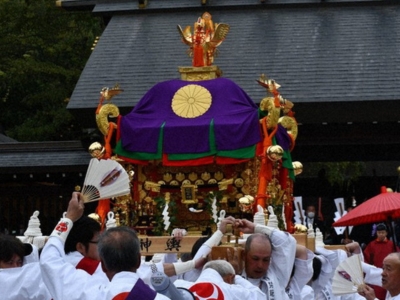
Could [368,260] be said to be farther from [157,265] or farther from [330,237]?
[157,265]

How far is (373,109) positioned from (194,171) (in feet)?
17.6

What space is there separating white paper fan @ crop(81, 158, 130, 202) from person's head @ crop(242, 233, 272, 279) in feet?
2.65

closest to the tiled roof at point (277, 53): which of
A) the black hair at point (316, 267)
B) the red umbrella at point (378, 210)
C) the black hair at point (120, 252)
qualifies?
the red umbrella at point (378, 210)

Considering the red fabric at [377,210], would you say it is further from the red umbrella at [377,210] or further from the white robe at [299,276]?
the white robe at [299,276]

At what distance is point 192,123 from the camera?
1234 cm

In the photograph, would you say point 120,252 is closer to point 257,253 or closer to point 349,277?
point 257,253

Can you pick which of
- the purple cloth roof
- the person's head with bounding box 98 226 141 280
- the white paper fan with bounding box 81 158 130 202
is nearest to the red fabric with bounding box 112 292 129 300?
the person's head with bounding box 98 226 141 280

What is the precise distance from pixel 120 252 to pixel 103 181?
146 cm

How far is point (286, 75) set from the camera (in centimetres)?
1778

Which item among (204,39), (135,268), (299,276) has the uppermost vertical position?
(135,268)

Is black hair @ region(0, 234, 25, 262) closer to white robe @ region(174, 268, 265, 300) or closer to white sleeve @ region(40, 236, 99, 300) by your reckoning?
white sleeve @ region(40, 236, 99, 300)

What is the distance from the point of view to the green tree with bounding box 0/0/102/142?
2314 centimetres

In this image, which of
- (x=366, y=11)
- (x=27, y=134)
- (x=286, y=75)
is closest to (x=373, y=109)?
(x=286, y=75)

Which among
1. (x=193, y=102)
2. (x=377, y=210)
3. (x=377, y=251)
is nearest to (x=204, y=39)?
Result: (x=193, y=102)
